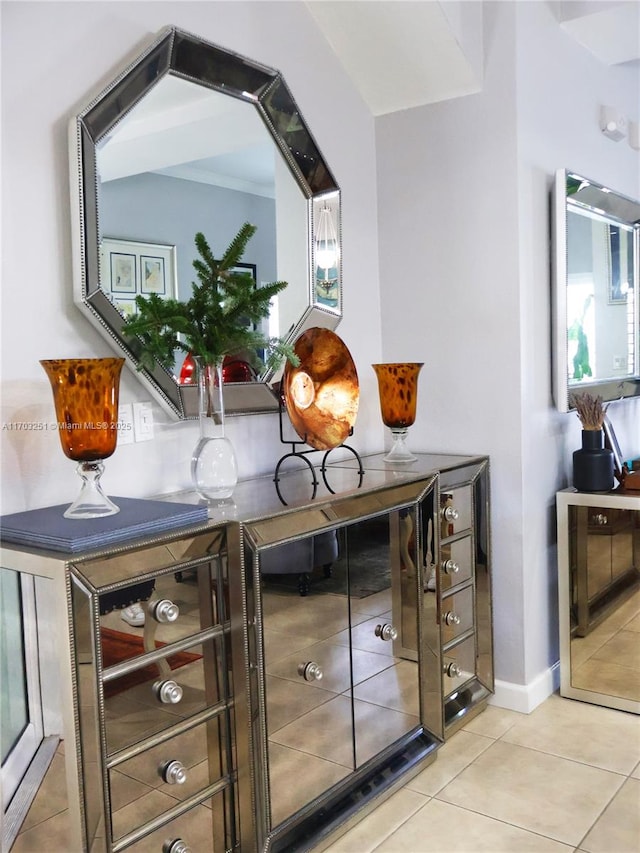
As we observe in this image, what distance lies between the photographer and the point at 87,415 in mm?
1706

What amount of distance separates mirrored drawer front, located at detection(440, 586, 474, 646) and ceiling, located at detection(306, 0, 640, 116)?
68.4 inches

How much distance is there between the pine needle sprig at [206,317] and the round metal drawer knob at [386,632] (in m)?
0.85

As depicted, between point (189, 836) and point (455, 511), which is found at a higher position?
point (455, 511)

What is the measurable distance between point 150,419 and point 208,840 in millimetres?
1046

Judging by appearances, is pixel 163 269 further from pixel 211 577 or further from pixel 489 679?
pixel 489 679

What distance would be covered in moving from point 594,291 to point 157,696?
2430 mm

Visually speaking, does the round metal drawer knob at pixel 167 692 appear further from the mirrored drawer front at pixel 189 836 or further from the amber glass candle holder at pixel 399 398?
the amber glass candle holder at pixel 399 398

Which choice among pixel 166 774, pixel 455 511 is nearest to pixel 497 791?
pixel 455 511

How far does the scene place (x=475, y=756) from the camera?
2.50 m

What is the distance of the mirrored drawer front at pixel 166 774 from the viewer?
5.17 feet

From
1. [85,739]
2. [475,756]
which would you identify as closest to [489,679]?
[475,756]

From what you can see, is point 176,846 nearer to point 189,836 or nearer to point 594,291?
point 189,836

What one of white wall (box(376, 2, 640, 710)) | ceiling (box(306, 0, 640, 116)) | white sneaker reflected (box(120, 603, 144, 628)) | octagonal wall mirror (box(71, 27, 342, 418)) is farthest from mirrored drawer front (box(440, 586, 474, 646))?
ceiling (box(306, 0, 640, 116))

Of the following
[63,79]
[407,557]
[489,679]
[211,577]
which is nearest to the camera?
[211,577]
